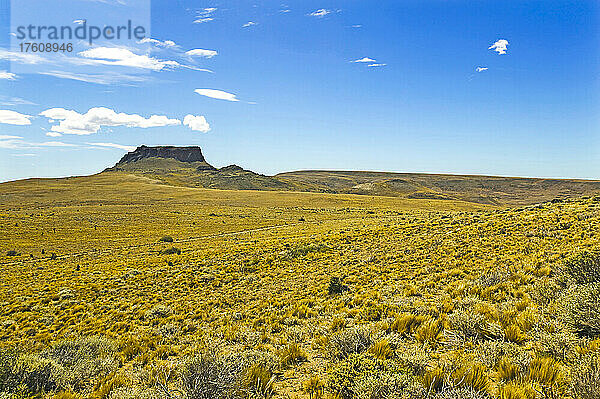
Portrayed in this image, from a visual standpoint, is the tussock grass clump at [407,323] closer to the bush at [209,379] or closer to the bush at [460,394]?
the bush at [460,394]

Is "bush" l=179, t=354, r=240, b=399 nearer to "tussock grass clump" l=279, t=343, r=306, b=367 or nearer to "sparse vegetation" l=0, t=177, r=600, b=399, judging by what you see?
"sparse vegetation" l=0, t=177, r=600, b=399

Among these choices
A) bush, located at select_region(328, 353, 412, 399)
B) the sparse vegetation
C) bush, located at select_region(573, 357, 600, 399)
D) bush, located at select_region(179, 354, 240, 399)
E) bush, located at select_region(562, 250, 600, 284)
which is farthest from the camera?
bush, located at select_region(562, 250, 600, 284)

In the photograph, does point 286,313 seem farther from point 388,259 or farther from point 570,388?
point 388,259

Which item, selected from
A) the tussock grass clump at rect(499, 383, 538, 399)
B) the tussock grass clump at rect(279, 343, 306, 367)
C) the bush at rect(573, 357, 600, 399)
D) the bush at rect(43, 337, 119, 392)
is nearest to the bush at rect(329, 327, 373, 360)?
the tussock grass clump at rect(279, 343, 306, 367)

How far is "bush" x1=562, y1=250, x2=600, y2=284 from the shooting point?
328 inches

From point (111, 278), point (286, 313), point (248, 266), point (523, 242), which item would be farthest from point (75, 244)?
point (523, 242)

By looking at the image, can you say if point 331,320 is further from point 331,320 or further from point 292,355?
point 292,355

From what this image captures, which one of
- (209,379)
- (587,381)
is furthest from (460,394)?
(209,379)

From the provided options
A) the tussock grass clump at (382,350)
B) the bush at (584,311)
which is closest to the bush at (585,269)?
the bush at (584,311)

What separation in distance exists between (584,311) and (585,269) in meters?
3.73

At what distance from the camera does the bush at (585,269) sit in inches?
328

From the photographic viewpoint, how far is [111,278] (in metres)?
20.7

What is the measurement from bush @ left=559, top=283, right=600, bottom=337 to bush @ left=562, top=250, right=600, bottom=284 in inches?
65.5

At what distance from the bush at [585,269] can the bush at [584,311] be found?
166cm
